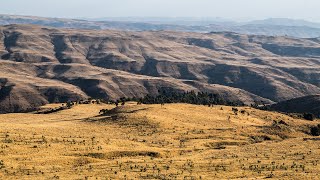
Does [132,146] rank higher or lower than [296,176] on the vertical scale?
lower

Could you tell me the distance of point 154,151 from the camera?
6762 centimetres

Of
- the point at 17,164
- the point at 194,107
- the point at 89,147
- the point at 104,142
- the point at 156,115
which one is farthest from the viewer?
the point at 194,107

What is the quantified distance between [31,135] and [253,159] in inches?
1624

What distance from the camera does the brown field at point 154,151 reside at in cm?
5144

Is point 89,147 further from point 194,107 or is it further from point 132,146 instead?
point 194,107

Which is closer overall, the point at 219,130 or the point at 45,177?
the point at 45,177

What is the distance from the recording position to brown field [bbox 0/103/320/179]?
51.4m

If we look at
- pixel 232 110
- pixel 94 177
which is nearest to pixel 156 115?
pixel 232 110

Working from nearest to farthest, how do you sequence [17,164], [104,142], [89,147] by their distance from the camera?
[17,164] < [89,147] < [104,142]

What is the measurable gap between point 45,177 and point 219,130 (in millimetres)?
52728

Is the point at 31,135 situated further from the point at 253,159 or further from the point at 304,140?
the point at 304,140

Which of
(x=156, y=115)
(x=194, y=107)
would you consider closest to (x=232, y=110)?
(x=194, y=107)

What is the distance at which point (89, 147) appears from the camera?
2692 inches

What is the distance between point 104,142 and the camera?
74062 mm
